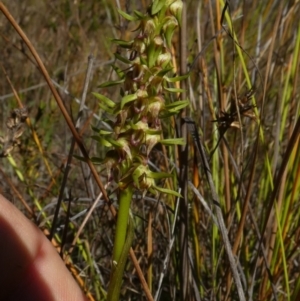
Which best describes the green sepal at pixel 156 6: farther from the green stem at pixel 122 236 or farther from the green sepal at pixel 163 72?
the green stem at pixel 122 236

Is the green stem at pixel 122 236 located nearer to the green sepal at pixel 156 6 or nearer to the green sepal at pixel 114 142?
the green sepal at pixel 114 142

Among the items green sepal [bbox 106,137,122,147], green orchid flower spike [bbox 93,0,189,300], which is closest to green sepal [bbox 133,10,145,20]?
green orchid flower spike [bbox 93,0,189,300]

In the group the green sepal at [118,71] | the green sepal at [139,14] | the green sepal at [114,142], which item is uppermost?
the green sepal at [139,14]

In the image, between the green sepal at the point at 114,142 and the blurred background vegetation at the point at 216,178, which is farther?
the blurred background vegetation at the point at 216,178

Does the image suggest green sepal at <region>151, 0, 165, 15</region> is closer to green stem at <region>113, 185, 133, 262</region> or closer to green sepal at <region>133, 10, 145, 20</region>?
green sepal at <region>133, 10, 145, 20</region>

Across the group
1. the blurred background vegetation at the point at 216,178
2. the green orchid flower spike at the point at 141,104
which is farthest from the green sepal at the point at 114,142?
the blurred background vegetation at the point at 216,178

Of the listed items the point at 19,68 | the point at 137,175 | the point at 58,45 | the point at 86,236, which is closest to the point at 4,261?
the point at 86,236

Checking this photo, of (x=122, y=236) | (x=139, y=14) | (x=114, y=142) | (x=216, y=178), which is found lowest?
(x=216, y=178)

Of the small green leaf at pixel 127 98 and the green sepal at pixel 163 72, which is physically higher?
the green sepal at pixel 163 72

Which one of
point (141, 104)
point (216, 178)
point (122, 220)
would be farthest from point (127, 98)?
point (216, 178)

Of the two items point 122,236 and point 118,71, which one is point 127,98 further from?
point 122,236
